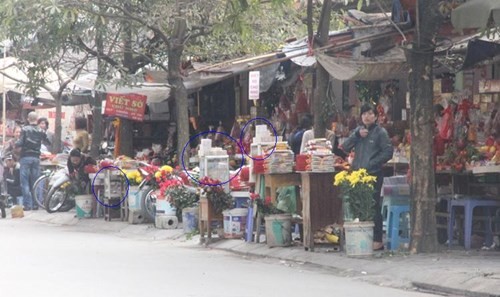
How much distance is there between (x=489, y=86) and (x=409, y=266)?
4.75m

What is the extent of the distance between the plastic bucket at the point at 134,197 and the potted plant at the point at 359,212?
27.3 feet

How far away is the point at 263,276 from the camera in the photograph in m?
14.1

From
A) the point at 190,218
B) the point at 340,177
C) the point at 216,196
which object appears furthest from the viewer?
the point at 190,218

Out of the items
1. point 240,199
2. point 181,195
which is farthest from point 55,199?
point 240,199

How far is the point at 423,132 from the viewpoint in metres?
15.5

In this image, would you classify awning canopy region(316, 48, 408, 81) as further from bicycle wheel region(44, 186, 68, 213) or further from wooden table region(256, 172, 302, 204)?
bicycle wheel region(44, 186, 68, 213)

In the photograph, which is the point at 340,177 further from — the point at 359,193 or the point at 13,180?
the point at 13,180

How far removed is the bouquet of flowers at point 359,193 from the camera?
1546cm

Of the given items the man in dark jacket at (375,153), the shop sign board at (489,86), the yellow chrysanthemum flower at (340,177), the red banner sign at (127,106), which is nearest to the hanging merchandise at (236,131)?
the red banner sign at (127,106)

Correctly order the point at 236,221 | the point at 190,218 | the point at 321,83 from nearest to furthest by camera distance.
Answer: the point at 236,221 → the point at 321,83 → the point at 190,218

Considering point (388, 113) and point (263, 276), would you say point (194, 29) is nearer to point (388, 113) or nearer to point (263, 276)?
point (388, 113)

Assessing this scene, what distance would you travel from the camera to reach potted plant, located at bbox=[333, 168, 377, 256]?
15445 millimetres

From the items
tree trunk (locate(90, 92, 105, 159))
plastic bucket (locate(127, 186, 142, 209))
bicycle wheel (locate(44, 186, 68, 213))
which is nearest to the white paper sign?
plastic bucket (locate(127, 186, 142, 209))

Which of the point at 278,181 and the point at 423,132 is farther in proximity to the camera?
the point at 278,181
